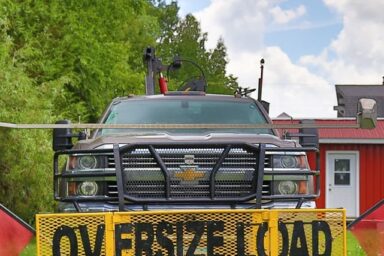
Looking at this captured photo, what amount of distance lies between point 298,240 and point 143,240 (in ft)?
3.14

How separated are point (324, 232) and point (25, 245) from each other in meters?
1.97

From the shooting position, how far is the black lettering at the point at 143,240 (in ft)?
16.2

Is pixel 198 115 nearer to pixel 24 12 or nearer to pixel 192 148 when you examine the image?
pixel 192 148

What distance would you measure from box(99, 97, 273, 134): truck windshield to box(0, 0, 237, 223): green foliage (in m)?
4.94

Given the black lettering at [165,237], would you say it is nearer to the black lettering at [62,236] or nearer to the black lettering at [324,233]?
the black lettering at [62,236]

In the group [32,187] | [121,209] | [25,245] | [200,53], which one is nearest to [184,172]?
[121,209]

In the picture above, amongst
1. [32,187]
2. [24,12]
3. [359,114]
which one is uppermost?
[24,12]

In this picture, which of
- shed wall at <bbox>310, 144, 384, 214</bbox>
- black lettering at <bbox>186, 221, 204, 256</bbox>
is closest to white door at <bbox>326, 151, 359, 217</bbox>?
shed wall at <bbox>310, 144, 384, 214</bbox>

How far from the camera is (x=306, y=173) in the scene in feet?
20.2

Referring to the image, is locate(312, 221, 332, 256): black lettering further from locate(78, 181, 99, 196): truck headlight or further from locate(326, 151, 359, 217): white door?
locate(326, 151, 359, 217): white door

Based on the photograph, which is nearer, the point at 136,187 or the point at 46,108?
the point at 136,187

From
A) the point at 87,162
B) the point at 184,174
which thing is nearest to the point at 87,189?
the point at 87,162

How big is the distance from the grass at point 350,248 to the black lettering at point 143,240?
757 mm

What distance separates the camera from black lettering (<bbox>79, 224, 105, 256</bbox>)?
16.2ft
